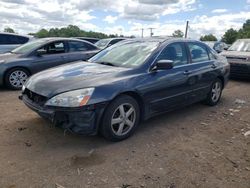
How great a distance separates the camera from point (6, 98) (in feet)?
20.7

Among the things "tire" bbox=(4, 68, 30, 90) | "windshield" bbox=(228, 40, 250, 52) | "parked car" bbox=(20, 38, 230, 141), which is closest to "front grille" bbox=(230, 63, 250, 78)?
"windshield" bbox=(228, 40, 250, 52)

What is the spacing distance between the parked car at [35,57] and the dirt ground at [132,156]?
233cm

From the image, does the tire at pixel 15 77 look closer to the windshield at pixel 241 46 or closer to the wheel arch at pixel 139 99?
the wheel arch at pixel 139 99

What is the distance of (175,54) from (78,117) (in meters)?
2.35

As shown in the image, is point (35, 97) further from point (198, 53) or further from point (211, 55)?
point (211, 55)

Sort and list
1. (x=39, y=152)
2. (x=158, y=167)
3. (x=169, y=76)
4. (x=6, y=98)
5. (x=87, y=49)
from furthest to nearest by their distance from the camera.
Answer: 1. (x=87, y=49)
2. (x=6, y=98)
3. (x=169, y=76)
4. (x=39, y=152)
5. (x=158, y=167)

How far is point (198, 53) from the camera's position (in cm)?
559

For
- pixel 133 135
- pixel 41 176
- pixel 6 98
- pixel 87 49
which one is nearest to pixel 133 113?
pixel 133 135

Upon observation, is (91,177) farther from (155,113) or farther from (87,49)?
(87,49)

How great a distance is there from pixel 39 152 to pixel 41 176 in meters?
0.60

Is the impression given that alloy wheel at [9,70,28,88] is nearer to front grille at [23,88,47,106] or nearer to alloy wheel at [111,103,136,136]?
front grille at [23,88,47,106]

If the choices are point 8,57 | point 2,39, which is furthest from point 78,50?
point 2,39

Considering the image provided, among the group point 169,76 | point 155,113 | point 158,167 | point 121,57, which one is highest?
point 121,57

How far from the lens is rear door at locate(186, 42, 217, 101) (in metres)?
5.28
